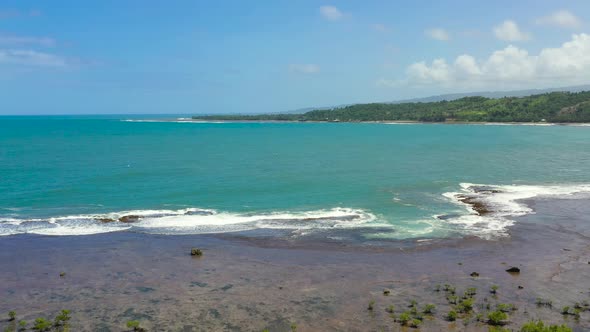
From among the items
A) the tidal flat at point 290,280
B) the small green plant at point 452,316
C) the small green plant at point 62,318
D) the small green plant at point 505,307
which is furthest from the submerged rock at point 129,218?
the small green plant at point 505,307

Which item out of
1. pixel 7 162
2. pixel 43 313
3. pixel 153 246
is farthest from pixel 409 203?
pixel 7 162

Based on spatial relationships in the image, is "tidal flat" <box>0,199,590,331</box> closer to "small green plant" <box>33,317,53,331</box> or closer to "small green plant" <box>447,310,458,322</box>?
"small green plant" <box>447,310,458,322</box>

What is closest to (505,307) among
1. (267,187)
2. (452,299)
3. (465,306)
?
(465,306)

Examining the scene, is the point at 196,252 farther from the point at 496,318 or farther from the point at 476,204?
the point at 476,204

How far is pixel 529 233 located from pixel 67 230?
1598 inches

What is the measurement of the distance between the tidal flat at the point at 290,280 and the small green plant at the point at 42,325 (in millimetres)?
1346

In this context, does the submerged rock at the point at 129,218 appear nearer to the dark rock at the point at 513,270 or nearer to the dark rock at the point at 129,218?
the dark rock at the point at 129,218

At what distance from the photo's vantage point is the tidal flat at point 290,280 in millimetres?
24656

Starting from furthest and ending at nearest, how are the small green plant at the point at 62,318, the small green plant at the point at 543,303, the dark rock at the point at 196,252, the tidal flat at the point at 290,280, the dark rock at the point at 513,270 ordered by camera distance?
the dark rock at the point at 196,252 < the dark rock at the point at 513,270 < the small green plant at the point at 543,303 < the tidal flat at the point at 290,280 < the small green plant at the point at 62,318

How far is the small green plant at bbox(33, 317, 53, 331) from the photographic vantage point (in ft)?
76.9

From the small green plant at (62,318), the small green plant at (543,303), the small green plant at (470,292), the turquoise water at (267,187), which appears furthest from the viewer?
the turquoise water at (267,187)

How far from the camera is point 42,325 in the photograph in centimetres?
2352

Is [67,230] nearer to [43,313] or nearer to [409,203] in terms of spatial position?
[43,313]

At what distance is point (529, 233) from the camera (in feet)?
130
